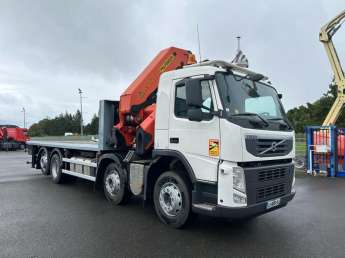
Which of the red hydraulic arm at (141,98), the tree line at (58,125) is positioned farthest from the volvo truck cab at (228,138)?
the tree line at (58,125)

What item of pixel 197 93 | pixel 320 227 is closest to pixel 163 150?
pixel 197 93

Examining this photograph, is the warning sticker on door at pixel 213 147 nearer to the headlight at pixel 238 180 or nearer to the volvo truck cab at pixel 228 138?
the volvo truck cab at pixel 228 138

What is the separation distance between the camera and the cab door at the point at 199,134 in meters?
4.74

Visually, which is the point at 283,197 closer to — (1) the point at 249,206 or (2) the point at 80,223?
(1) the point at 249,206

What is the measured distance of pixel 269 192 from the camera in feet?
16.2

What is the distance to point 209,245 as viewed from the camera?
4.61 m

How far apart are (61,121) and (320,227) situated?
100477mm

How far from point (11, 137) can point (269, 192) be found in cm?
3120

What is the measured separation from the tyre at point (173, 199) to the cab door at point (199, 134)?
405 mm

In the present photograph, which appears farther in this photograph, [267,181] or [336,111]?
[336,111]

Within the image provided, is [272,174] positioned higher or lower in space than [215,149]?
lower

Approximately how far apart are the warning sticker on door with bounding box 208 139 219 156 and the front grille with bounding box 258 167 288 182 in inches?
29.1

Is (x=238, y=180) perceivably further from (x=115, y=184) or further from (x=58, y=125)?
(x=58, y=125)

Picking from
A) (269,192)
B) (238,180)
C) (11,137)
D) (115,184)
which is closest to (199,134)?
(238,180)
